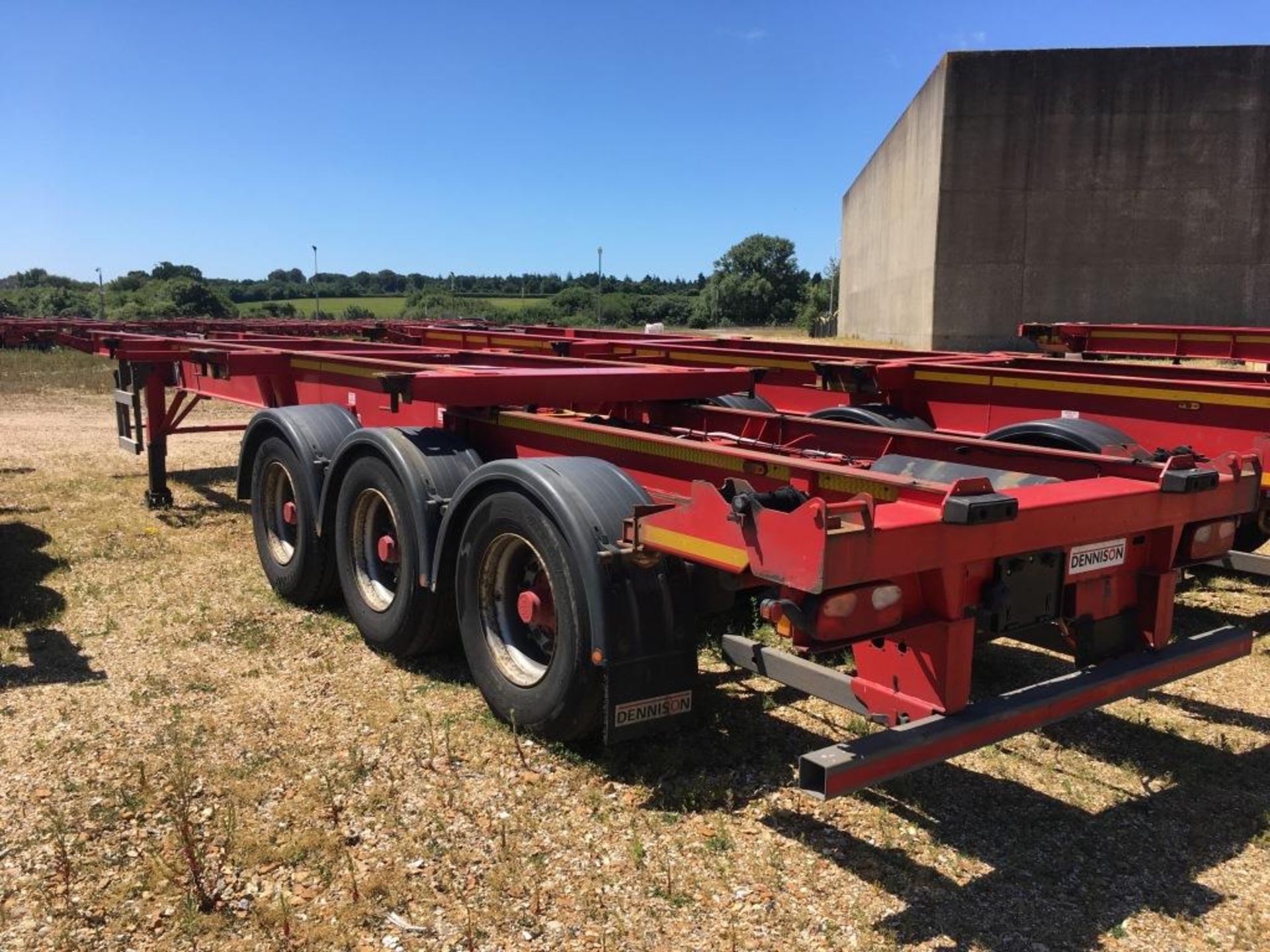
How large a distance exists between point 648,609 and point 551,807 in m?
0.78

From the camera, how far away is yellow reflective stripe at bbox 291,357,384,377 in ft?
18.6

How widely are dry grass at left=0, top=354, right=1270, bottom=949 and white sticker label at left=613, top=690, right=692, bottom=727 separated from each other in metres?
0.31

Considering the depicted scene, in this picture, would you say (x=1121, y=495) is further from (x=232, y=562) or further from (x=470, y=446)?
(x=232, y=562)

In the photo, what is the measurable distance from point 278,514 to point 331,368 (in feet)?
3.21

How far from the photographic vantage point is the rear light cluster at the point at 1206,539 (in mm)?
3559

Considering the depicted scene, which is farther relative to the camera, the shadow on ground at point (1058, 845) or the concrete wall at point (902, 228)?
the concrete wall at point (902, 228)

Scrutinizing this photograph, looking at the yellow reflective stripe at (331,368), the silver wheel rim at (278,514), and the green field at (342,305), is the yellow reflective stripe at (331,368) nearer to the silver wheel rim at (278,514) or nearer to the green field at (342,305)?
the silver wheel rim at (278,514)

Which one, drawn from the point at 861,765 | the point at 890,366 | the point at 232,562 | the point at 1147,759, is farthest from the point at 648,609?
the point at 232,562

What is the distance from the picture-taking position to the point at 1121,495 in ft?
10.3

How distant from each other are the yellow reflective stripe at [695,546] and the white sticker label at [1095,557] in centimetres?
115

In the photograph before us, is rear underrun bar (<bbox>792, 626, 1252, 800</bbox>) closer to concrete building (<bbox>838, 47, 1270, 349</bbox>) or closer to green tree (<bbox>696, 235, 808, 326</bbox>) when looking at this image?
concrete building (<bbox>838, 47, 1270, 349</bbox>)

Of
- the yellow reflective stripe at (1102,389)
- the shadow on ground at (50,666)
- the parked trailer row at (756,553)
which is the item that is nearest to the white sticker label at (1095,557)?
the parked trailer row at (756,553)

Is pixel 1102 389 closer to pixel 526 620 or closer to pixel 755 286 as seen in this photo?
pixel 526 620

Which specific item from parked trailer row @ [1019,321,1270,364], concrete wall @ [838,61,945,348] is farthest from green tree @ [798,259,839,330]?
parked trailer row @ [1019,321,1270,364]
